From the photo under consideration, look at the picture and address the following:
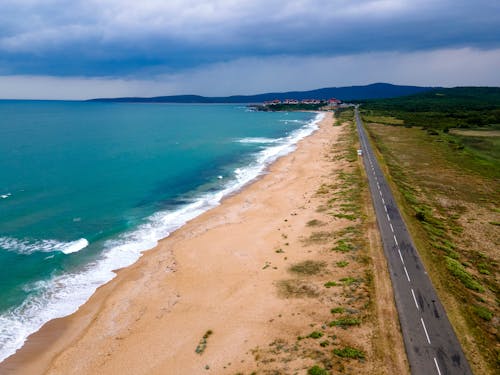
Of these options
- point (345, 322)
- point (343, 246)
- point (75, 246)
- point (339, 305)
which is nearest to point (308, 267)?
point (343, 246)

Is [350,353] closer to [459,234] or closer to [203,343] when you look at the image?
[203,343]

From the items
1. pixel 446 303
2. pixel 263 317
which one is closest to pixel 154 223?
pixel 263 317

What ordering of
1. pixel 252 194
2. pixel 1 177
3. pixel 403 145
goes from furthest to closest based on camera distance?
pixel 403 145 → pixel 1 177 → pixel 252 194

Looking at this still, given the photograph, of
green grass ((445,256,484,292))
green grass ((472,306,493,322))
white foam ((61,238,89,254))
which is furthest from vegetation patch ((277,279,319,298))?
white foam ((61,238,89,254))

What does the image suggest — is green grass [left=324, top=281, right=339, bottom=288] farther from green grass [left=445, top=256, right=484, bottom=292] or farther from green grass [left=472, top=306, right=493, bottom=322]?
green grass [left=445, top=256, right=484, bottom=292]

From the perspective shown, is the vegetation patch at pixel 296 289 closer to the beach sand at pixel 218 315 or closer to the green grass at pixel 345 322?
the beach sand at pixel 218 315

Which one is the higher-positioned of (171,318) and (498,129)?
(498,129)

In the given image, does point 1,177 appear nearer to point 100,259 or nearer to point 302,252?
point 100,259
